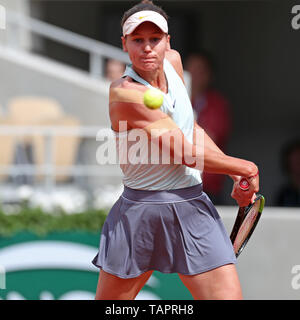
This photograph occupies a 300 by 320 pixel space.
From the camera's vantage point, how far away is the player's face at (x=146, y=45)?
2.61 metres

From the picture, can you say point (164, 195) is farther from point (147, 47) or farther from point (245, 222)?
point (147, 47)

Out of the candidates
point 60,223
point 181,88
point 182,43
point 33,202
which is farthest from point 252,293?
point 182,43

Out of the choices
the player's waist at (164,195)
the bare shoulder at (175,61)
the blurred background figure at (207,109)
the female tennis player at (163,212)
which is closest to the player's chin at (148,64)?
the female tennis player at (163,212)

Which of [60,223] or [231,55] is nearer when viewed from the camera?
[60,223]

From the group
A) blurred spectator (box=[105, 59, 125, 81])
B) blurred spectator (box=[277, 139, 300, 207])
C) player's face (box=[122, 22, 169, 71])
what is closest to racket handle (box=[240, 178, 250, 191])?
player's face (box=[122, 22, 169, 71])

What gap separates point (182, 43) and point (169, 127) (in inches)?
285

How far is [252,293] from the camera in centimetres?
445

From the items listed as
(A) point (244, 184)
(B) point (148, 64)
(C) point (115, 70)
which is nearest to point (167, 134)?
(B) point (148, 64)

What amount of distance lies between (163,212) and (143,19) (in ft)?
2.55

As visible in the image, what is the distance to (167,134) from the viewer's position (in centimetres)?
259

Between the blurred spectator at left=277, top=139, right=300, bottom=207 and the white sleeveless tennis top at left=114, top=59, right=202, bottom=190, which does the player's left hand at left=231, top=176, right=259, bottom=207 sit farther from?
the blurred spectator at left=277, top=139, right=300, bottom=207

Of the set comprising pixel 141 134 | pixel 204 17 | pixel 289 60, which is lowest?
pixel 141 134

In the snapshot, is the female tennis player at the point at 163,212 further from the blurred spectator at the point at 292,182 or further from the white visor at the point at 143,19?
the blurred spectator at the point at 292,182
